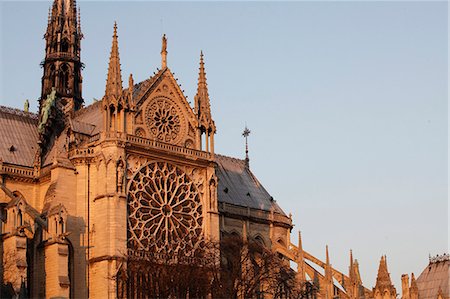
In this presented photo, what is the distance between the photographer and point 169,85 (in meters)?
67.3

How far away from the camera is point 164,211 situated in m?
63.4

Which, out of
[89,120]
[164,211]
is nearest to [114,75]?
[89,120]

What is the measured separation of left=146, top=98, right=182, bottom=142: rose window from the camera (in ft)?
214

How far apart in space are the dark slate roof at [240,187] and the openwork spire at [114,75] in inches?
613

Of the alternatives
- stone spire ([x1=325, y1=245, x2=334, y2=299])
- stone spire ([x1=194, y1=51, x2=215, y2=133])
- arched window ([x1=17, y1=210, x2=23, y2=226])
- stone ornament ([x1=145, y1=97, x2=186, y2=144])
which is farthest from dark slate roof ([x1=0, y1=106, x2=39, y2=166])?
stone spire ([x1=325, y1=245, x2=334, y2=299])

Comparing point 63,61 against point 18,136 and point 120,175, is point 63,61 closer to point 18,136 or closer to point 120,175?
point 18,136

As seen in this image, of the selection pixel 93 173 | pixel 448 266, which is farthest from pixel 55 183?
pixel 448 266

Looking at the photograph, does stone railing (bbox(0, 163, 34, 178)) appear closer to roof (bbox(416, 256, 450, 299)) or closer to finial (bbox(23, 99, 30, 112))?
finial (bbox(23, 99, 30, 112))

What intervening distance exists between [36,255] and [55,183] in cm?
495

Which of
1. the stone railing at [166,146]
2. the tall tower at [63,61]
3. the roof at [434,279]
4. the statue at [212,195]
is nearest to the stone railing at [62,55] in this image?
the tall tower at [63,61]

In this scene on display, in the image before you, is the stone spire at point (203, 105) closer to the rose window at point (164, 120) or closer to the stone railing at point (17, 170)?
the rose window at point (164, 120)

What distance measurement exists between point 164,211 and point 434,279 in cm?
3828

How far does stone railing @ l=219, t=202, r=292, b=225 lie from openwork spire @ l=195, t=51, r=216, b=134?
24.8ft

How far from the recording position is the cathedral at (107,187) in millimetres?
58500
